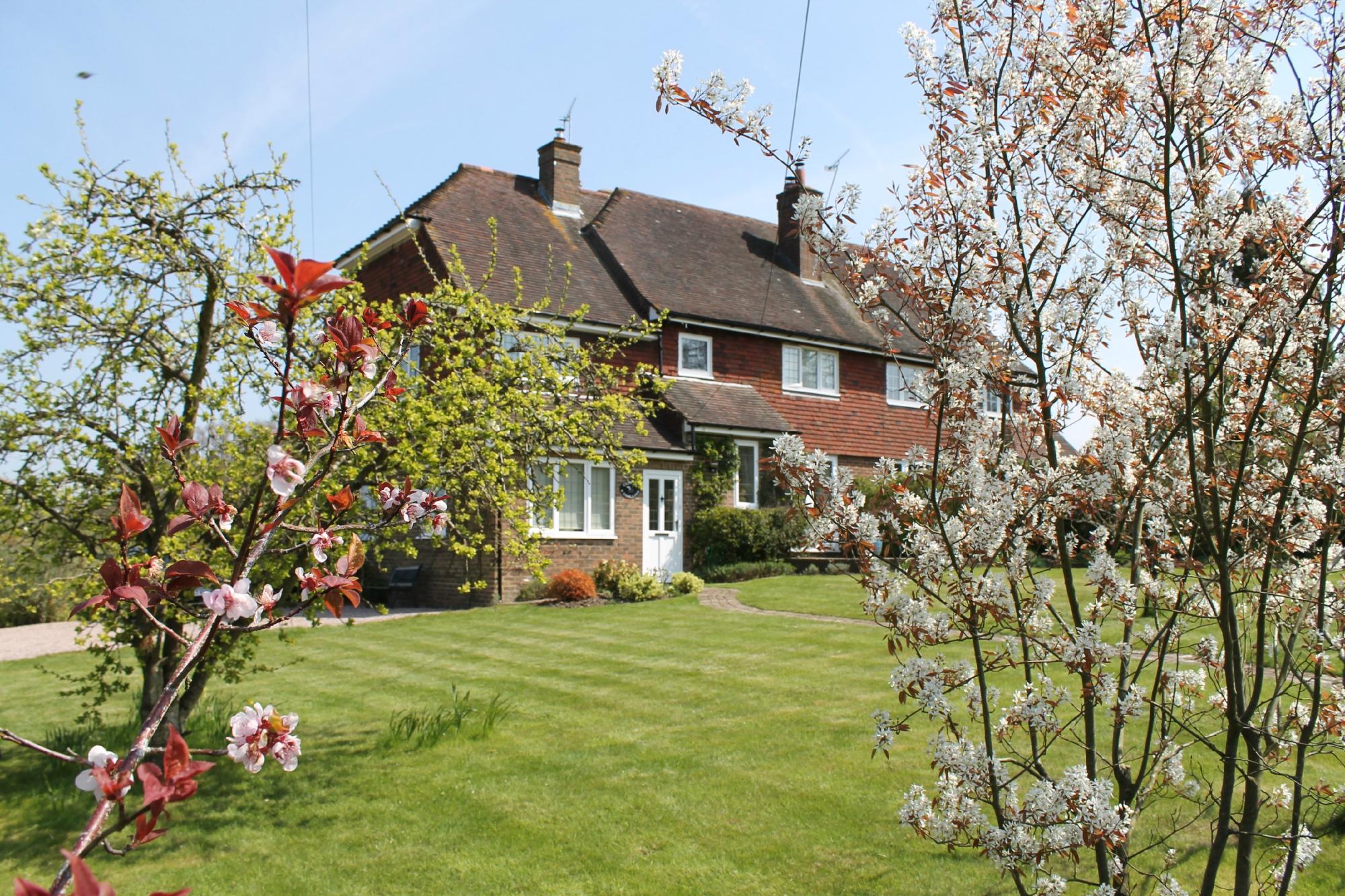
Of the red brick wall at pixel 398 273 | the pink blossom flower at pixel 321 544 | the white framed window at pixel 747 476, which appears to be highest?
the red brick wall at pixel 398 273

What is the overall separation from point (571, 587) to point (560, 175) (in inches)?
442

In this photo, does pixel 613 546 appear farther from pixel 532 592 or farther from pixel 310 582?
pixel 310 582

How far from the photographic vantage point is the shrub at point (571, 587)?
17.5m

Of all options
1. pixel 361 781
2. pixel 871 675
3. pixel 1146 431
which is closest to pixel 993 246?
pixel 1146 431

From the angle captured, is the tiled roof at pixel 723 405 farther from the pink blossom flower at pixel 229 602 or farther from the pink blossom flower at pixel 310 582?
the pink blossom flower at pixel 229 602

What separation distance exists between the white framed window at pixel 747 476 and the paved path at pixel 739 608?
3952 mm

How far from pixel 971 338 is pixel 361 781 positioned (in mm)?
5867

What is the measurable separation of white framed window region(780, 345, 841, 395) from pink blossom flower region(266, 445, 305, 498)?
22529 mm

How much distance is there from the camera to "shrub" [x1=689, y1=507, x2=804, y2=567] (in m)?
21.0

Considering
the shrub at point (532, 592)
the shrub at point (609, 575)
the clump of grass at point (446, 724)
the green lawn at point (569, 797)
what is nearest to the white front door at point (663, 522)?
the shrub at point (609, 575)

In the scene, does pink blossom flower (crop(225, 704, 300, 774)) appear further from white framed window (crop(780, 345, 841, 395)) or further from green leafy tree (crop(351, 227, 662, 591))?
white framed window (crop(780, 345, 841, 395))

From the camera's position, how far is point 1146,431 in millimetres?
3914

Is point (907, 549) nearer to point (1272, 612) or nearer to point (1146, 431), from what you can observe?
point (1146, 431)

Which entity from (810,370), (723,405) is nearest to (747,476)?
(723,405)
